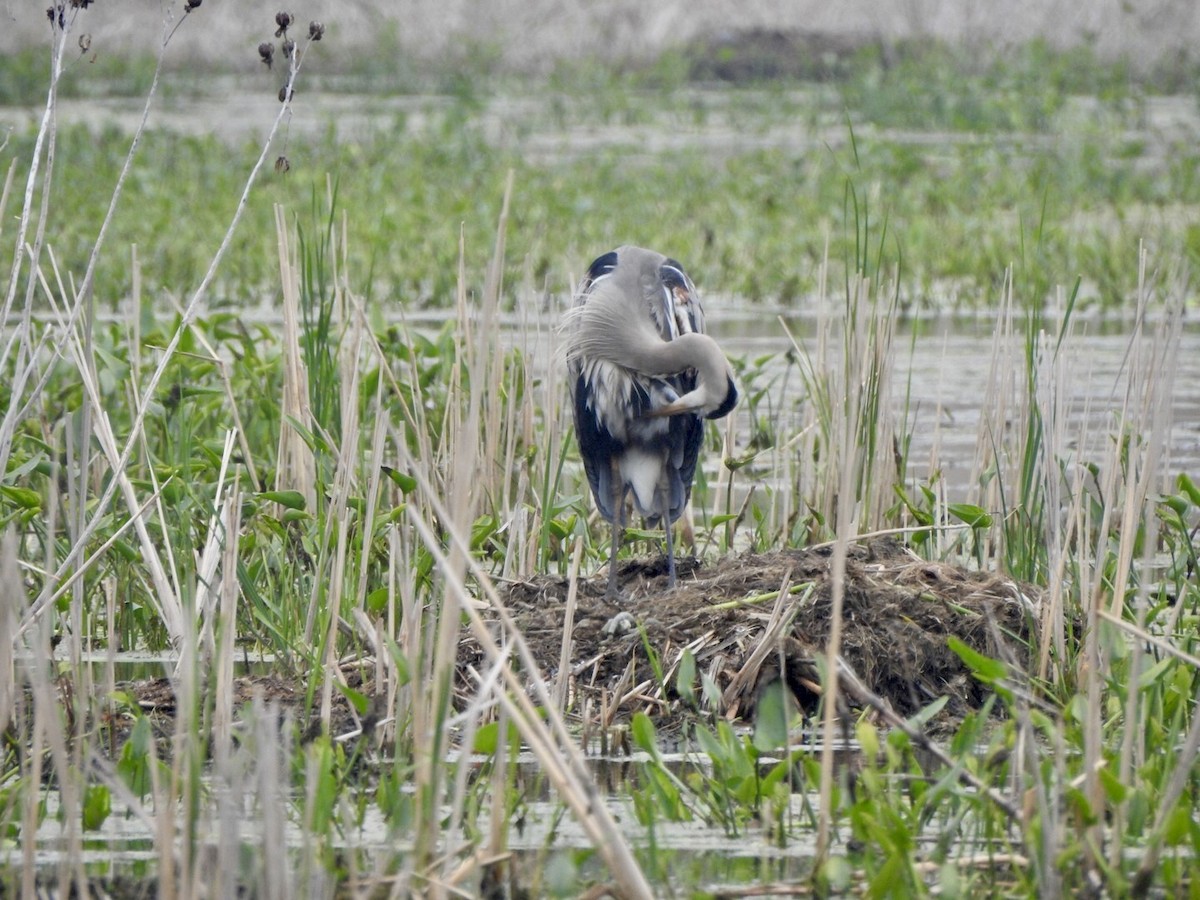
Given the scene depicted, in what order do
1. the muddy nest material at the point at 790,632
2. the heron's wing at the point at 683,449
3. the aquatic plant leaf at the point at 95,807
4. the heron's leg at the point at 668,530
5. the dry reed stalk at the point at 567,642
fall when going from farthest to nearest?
the heron's wing at the point at 683,449, the heron's leg at the point at 668,530, the muddy nest material at the point at 790,632, the dry reed stalk at the point at 567,642, the aquatic plant leaf at the point at 95,807

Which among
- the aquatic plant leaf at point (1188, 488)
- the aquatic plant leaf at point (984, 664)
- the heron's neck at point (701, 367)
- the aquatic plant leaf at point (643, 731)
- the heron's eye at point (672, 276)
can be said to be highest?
the heron's eye at point (672, 276)

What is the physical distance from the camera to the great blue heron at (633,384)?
4.23m

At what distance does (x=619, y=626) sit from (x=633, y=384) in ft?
2.85

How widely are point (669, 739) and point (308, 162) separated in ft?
28.0

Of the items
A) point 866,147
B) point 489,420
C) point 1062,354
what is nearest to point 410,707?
point 489,420

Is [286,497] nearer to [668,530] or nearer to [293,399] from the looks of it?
[293,399]

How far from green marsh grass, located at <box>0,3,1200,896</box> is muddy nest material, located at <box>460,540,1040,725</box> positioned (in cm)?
7

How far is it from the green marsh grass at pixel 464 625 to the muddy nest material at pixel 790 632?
7 cm

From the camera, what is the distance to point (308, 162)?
36.8ft

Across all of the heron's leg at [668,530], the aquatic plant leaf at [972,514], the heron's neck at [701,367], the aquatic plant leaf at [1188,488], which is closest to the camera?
the aquatic plant leaf at [1188,488]

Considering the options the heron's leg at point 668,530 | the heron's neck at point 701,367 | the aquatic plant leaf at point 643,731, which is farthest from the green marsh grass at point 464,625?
the heron's neck at point 701,367

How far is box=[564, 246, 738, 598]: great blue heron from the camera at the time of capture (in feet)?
13.9

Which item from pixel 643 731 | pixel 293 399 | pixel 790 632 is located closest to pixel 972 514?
pixel 790 632

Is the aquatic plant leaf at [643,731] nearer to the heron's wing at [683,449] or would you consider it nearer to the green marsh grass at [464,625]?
the green marsh grass at [464,625]
